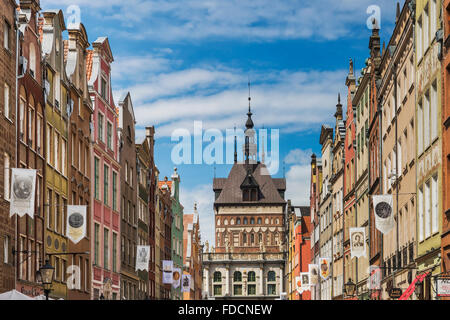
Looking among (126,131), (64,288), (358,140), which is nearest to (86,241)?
(64,288)

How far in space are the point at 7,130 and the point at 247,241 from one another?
14928 centimetres

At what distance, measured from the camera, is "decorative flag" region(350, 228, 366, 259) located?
4384 cm

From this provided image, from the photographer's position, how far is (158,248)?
261 feet

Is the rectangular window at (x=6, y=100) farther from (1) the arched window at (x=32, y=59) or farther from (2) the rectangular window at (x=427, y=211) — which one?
(2) the rectangular window at (x=427, y=211)

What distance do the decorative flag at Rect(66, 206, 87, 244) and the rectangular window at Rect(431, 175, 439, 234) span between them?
15146mm

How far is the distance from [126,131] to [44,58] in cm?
2477

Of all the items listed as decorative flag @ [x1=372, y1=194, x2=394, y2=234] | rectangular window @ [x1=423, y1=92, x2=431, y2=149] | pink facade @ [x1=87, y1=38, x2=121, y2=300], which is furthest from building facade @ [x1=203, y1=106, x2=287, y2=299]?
rectangular window @ [x1=423, y1=92, x2=431, y2=149]

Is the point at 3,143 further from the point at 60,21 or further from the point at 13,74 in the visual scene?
the point at 60,21

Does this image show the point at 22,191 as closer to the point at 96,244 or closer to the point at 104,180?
the point at 96,244

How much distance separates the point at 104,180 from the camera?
180 feet

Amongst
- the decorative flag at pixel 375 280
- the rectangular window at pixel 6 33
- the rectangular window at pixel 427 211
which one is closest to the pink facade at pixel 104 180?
the decorative flag at pixel 375 280

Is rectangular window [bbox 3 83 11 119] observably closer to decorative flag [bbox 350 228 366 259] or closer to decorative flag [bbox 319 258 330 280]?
decorative flag [bbox 350 228 366 259]

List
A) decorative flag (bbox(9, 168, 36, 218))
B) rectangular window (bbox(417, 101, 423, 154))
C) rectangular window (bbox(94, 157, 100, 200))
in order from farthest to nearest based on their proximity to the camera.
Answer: rectangular window (bbox(94, 157, 100, 200)) < rectangular window (bbox(417, 101, 423, 154)) < decorative flag (bbox(9, 168, 36, 218))

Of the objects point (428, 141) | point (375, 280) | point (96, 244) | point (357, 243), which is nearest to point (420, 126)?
point (428, 141)
